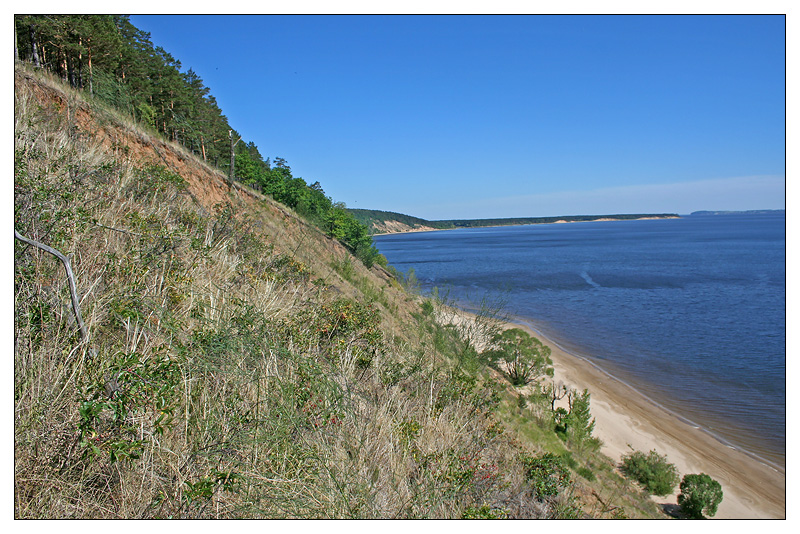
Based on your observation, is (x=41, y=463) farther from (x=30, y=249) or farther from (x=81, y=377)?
(x=30, y=249)

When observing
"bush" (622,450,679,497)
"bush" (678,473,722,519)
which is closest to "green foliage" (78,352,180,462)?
"bush" (678,473,722,519)

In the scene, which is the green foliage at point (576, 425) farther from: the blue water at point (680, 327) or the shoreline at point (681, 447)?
the blue water at point (680, 327)

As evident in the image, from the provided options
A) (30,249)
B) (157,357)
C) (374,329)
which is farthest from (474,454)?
(30,249)

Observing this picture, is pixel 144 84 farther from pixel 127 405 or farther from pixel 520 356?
pixel 127 405

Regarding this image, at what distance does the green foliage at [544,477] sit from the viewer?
553cm

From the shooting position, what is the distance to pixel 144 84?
80.2 ft

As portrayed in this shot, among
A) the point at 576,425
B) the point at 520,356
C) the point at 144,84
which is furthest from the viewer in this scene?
the point at 144,84

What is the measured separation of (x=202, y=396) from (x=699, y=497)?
45.2 ft

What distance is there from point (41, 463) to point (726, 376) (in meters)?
27.9

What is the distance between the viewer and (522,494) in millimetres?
4902

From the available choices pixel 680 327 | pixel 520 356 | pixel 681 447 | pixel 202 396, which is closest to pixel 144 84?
pixel 520 356

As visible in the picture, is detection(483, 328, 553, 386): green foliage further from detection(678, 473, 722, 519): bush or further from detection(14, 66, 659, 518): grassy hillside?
detection(14, 66, 659, 518): grassy hillside

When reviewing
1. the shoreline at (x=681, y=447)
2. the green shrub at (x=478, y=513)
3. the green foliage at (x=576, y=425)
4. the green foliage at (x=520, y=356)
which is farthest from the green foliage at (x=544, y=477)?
the green foliage at (x=520, y=356)

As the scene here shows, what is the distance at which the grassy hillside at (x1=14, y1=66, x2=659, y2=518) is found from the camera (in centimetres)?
295
